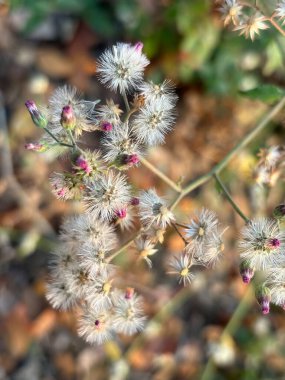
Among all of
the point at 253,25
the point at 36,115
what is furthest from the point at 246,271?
the point at 253,25

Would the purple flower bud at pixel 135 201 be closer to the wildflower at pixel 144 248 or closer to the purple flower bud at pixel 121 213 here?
the purple flower bud at pixel 121 213

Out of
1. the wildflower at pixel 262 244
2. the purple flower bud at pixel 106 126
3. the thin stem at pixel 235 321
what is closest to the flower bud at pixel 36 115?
the purple flower bud at pixel 106 126

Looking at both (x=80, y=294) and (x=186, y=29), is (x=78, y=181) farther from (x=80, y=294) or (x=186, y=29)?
(x=186, y=29)

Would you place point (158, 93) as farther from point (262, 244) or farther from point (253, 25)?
point (262, 244)

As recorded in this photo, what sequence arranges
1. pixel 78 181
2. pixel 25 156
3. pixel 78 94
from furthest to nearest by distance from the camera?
pixel 25 156 < pixel 78 94 < pixel 78 181

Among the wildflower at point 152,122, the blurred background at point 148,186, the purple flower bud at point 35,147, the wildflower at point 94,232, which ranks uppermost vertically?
the wildflower at point 152,122

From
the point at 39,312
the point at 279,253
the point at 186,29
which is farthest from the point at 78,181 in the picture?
the point at 39,312

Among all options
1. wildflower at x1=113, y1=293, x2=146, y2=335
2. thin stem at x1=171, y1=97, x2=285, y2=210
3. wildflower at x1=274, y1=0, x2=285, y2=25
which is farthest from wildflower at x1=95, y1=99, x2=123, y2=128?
wildflower at x1=274, y1=0, x2=285, y2=25
